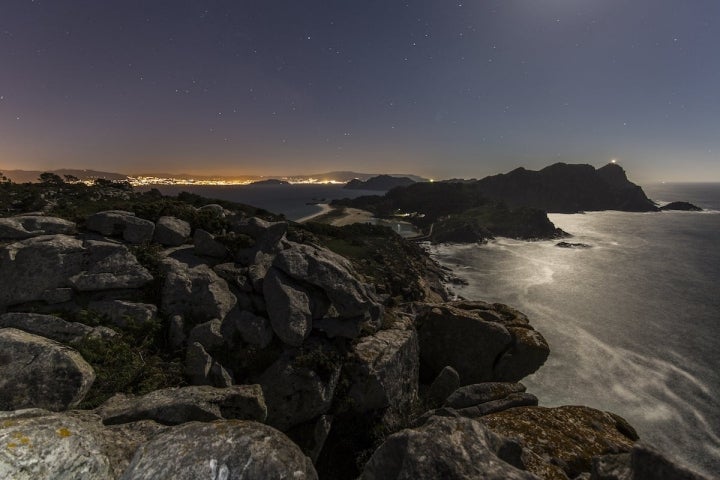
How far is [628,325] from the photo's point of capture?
4166 centimetres

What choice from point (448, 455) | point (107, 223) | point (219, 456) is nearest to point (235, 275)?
point (107, 223)

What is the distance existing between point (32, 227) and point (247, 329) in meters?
12.8

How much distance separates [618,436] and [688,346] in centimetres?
4060

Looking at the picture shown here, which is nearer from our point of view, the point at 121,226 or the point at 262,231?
the point at 121,226

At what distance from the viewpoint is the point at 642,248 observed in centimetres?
9100

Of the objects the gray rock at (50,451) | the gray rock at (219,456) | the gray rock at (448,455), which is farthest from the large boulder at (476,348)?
the gray rock at (50,451)

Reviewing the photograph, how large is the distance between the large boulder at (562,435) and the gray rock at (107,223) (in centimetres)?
2019

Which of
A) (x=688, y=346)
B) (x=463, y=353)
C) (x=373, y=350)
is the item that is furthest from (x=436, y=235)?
(x=373, y=350)

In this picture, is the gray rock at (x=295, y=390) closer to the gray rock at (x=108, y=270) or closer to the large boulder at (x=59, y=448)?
the large boulder at (x=59, y=448)

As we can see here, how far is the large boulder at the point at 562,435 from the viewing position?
7.57 metres

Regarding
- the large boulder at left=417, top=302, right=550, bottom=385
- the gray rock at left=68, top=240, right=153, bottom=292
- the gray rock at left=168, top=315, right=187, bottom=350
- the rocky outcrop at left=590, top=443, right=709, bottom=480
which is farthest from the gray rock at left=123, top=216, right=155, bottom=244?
the rocky outcrop at left=590, top=443, right=709, bottom=480

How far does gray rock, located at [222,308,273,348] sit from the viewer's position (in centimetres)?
1450

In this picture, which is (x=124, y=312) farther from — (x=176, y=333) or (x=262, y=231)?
(x=262, y=231)

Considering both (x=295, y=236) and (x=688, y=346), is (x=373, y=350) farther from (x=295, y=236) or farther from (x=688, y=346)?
(x=688, y=346)
